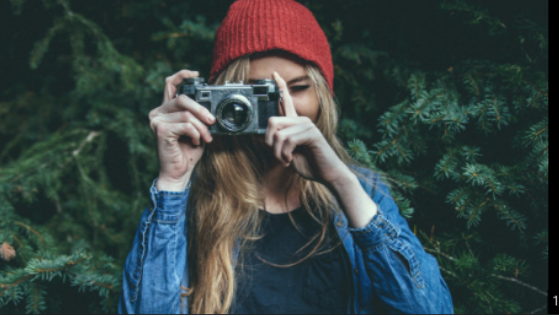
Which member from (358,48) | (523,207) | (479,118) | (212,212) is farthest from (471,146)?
(212,212)

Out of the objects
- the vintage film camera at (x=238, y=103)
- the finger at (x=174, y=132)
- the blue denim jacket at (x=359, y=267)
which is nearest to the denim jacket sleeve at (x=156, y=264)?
the blue denim jacket at (x=359, y=267)

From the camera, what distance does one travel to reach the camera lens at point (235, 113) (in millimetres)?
911

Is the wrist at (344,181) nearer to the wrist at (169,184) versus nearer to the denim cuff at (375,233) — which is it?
the denim cuff at (375,233)

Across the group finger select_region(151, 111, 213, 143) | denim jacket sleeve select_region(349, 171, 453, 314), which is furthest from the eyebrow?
denim jacket sleeve select_region(349, 171, 453, 314)

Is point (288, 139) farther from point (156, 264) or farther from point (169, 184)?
point (156, 264)

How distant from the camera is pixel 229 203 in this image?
111 centimetres

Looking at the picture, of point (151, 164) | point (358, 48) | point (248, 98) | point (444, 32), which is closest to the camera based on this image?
point (248, 98)

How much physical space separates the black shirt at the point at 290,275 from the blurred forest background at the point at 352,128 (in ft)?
1.01

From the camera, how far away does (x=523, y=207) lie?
1.00 meters

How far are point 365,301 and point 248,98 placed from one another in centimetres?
71

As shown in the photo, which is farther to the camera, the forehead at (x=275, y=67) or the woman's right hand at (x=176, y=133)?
the forehead at (x=275, y=67)

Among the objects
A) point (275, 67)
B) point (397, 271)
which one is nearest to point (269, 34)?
point (275, 67)

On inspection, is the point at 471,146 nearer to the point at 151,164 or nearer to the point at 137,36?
the point at 151,164

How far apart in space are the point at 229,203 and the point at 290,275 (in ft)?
1.02
